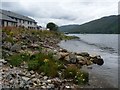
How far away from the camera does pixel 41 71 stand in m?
15.8

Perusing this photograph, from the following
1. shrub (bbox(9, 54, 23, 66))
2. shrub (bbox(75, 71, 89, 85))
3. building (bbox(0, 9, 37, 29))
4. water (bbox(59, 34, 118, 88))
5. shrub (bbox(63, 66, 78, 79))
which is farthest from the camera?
building (bbox(0, 9, 37, 29))

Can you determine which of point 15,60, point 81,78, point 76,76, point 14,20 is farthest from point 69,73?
point 14,20

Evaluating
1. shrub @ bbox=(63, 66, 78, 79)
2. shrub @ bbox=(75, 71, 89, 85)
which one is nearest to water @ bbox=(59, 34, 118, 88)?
shrub @ bbox=(75, 71, 89, 85)

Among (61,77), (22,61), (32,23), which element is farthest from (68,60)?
(32,23)

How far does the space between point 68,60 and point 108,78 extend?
4814mm

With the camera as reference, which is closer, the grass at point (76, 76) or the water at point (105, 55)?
the grass at point (76, 76)

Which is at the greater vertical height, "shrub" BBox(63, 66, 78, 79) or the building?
the building

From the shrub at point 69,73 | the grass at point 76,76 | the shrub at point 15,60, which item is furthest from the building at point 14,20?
the grass at point 76,76

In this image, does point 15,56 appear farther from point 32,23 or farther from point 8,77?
point 32,23

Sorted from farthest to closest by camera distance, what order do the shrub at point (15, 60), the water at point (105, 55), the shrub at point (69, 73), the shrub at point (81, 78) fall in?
1. the water at point (105, 55)
2. the shrub at point (15, 60)
3. the shrub at point (69, 73)
4. the shrub at point (81, 78)

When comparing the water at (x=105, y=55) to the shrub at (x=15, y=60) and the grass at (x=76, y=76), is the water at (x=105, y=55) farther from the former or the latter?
the shrub at (x=15, y=60)

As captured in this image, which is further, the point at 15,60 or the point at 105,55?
the point at 105,55

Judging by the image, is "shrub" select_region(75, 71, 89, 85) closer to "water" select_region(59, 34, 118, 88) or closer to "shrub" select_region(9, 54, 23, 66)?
"water" select_region(59, 34, 118, 88)

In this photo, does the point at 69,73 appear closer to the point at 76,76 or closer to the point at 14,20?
the point at 76,76
